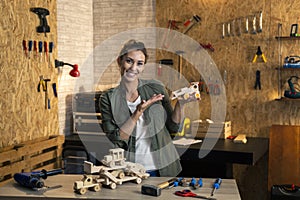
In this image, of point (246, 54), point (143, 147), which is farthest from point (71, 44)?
point (143, 147)

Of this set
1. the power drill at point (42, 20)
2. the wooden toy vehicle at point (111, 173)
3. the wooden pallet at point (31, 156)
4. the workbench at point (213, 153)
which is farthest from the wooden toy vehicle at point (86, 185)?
the power drill at point (42, 20)

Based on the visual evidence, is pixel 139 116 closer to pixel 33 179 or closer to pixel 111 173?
pixel 111 173

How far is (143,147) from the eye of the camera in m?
3.05

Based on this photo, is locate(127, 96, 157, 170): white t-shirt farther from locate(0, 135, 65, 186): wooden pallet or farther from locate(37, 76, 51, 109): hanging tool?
locate(37, 76, 51, 109): hanging tool

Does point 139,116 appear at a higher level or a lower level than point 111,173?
higher

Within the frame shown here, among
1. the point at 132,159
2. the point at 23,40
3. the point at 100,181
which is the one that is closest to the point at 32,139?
the point at 23,40

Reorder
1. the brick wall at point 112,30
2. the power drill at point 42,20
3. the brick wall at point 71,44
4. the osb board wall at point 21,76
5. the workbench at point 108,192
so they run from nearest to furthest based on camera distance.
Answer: the workbench at point 108,192 < the osb board wall at point 21,76 < the power drill at point 42,20 < the brick wall at point 71,44 < the brick wall at point 112,30

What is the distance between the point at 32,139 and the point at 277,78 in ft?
8.92

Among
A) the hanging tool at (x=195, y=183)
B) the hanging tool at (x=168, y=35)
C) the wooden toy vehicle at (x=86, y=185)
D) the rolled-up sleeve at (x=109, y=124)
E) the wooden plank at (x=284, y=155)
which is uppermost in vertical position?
the hanging tool at (x=168, y=35)

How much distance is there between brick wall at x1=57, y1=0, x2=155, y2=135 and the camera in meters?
5.05

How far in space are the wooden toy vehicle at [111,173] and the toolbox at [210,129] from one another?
207cm

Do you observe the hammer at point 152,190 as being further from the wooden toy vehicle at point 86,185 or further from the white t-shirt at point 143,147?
the white t-shirt at point 143,147

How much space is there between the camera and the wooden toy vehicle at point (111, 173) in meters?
2.54

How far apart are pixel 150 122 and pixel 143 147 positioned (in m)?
0.19
